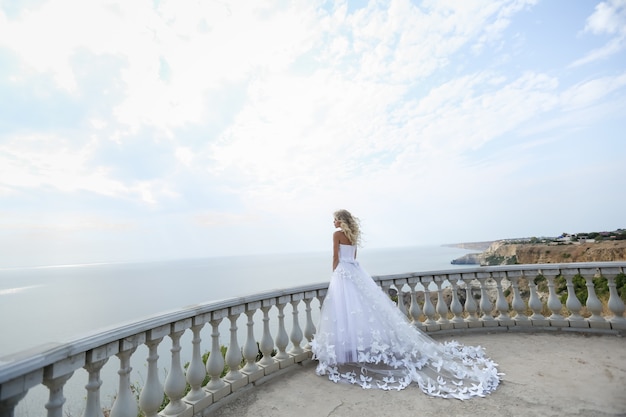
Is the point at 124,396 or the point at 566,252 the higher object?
the point at 124,396

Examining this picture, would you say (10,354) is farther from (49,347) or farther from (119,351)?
(119,351)

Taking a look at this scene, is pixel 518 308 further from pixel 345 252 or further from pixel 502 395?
pixel 345 252

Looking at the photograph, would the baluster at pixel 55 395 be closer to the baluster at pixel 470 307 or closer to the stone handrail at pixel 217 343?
the stone handrail at pixel 217 343

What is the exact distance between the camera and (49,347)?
189cm

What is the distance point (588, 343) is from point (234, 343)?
539 centimetres

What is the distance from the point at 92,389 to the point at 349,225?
12.4 ft

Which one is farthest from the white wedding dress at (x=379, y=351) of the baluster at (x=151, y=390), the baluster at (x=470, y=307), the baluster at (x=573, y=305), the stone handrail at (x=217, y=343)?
the baluster at (x=573, y=305)

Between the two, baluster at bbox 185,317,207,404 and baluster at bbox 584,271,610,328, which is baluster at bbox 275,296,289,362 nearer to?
baluster at bbox 185,317,207,404

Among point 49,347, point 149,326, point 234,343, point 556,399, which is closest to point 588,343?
point 556,399

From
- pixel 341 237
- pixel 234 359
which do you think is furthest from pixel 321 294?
pixel 234 359

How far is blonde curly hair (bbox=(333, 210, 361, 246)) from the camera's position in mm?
5082

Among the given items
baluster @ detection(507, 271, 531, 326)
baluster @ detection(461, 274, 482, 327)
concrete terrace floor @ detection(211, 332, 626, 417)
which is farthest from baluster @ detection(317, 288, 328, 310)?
baluster @ detection(507, 271, 531, 326)

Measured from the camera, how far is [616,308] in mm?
5379

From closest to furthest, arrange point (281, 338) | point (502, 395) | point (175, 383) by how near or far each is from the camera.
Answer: point (175, 383) → point (502, 395) → point (281, 338)
